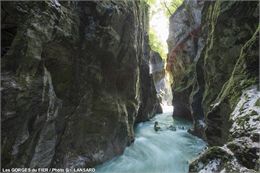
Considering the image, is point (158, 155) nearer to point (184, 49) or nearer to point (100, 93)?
point (100, 93)

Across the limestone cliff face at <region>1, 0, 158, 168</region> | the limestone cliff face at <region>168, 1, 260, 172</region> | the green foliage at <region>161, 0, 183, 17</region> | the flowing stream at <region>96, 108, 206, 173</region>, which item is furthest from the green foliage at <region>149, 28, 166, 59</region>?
the limestone cliff face at <region>1, 0, 158, 168</region>

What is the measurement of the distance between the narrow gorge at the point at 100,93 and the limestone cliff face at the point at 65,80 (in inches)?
1.3

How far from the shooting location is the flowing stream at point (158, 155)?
11.0 meters

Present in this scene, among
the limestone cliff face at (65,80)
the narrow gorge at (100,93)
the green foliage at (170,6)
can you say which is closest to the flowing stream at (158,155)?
the narrow gorge at (100,93)

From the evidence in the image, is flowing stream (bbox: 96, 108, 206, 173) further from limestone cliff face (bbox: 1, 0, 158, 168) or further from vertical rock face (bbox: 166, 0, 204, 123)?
vertical rock face (bbox: 166, 0, 204, 123)

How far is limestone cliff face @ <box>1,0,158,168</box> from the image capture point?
263 inches

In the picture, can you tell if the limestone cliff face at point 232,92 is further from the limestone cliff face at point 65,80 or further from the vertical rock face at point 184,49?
the vertical rock face at point 184,49

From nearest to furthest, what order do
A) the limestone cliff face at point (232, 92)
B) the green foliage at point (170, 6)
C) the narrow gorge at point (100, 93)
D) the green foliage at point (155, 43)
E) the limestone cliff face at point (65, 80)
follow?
the limestone cliff face at point (232, 92) → the narrow gorge at point (100, 93) → the limestone cliff face at point (65, 80) → the green foliage at point (170, 6) → the green foliage at point (155, 43)

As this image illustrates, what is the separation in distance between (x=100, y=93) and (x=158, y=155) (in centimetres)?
499

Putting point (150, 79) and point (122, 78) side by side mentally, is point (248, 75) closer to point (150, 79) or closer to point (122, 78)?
point (122, 78)

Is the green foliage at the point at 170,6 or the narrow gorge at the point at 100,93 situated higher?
the green foliage at the point at 170,6

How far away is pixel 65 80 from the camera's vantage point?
9477mm

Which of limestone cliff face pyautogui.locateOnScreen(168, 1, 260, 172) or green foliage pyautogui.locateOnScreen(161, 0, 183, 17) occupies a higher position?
green foliage pyautogui.locateOnScreen(161, 0, 183, 17)

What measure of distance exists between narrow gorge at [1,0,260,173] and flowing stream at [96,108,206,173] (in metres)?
0.06
